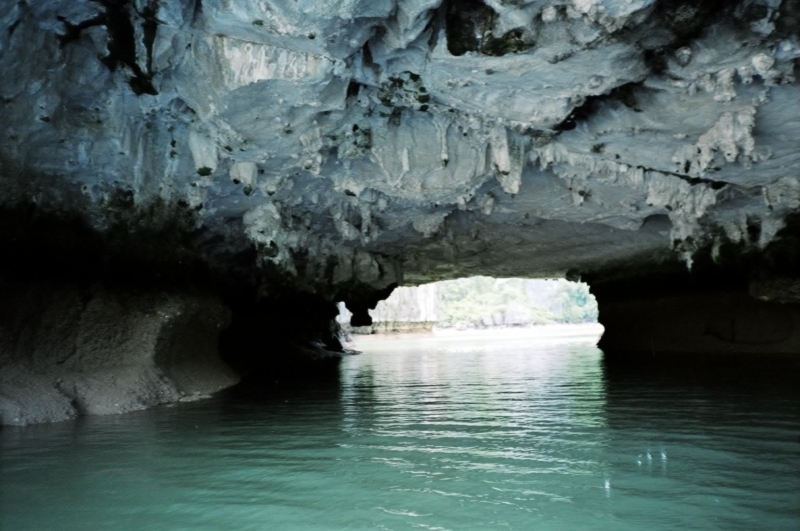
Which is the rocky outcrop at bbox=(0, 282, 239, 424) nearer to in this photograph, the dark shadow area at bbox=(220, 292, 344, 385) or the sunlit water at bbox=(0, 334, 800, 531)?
the sunlit water at bbox=(0, 334, 800, 531)

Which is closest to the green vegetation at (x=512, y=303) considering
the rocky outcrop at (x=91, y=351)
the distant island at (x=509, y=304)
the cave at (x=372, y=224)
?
the distant island at (x=509, y=304)

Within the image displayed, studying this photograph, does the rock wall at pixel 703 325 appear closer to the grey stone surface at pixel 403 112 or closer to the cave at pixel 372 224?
the cave at pixel 372 224

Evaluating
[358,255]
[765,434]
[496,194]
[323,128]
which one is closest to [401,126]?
[323,128]

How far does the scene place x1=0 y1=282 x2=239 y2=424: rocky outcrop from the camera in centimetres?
961

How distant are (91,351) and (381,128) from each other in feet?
21.1

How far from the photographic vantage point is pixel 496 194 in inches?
474

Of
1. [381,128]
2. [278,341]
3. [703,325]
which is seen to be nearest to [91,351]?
[381,128]

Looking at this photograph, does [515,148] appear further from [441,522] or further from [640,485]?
[441,522]

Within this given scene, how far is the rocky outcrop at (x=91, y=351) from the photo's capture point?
961 centimetres

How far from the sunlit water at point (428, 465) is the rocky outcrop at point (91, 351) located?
863 mm

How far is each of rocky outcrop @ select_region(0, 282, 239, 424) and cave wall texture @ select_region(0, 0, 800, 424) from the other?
0.36 meters

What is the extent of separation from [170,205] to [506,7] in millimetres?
7196

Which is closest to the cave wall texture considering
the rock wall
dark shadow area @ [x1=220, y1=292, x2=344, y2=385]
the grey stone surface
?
the grey stone surface

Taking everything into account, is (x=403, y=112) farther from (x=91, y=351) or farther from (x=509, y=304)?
(x=509, y=304)
